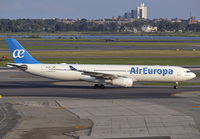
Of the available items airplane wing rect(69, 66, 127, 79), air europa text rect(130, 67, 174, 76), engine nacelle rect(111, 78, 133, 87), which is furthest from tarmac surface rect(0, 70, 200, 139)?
air europa text rect(130, 67, 174, 76)

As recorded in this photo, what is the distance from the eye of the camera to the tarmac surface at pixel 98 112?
26.5 metres

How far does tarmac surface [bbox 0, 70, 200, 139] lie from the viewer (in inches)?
1041

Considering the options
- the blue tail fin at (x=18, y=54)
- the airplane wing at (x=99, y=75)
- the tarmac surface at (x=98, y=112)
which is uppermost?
the blue tail fin at (x=18, y=54)

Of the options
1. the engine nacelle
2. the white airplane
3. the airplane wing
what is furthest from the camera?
the white airplane

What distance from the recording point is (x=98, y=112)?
1305 inches

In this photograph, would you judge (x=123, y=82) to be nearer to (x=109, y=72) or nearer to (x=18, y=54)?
(x=109, y=72)

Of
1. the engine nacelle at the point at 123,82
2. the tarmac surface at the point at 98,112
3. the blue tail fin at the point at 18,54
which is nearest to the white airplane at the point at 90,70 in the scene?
the blue tail fin at the point at 18,54

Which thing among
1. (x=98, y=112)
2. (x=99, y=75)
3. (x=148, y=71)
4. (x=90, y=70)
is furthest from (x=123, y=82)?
(x=98, y=112)

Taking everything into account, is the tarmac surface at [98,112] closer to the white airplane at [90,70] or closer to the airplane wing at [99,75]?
the white airplane at [90,70]

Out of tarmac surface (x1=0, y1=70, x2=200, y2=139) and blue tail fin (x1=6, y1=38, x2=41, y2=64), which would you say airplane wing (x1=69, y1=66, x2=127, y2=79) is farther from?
blue tail fin (x1=6, y1=38, x2=41, y2=64)

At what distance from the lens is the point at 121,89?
162 feet

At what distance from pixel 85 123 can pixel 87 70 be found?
68.7 feet

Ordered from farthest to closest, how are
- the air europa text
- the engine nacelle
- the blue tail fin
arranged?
the blue tail fin < the air europa text < the engine nacelle

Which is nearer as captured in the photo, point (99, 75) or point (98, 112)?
point (98, 112)
